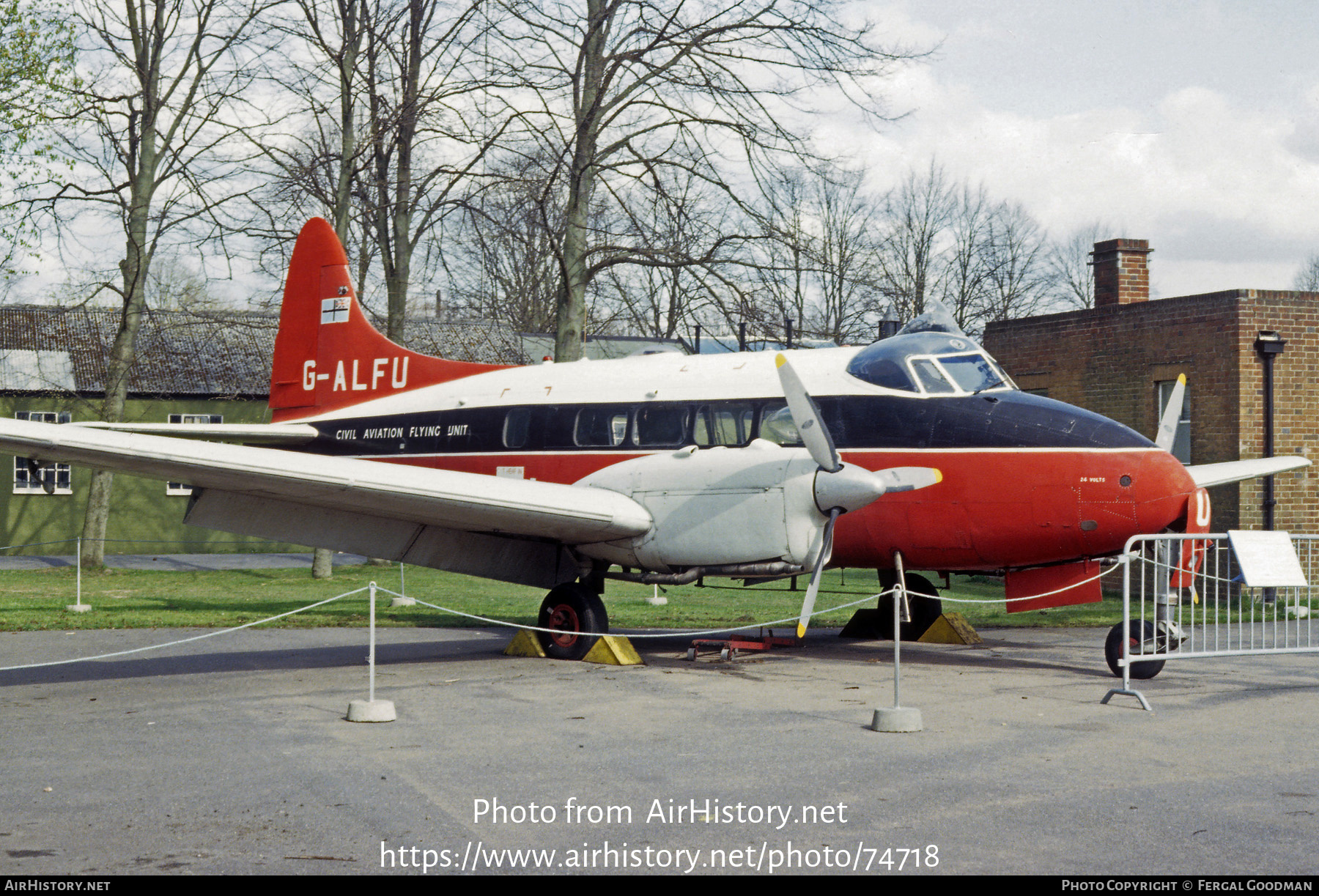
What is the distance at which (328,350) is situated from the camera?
54.7ft

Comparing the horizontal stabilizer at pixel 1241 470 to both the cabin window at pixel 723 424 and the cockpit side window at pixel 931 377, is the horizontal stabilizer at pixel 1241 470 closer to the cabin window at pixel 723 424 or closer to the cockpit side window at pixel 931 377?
the cockpit side window at pixel 931 377

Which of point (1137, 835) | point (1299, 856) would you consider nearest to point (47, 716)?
point (1137, 835)

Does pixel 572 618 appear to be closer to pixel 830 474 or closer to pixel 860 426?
pixel 830 474

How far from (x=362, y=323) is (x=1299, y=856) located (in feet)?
45.1

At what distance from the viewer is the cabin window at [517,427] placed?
1402cm

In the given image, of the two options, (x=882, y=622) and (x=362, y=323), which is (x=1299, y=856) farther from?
(x=362, y=323)

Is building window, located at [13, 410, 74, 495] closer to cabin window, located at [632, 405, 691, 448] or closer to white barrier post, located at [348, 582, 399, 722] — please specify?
cabin window, located at [632, 405, 691, 448]

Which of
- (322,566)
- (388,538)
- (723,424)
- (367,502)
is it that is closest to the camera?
(367,502)

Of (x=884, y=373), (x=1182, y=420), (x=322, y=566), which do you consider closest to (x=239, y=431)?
(x=884, y=373)

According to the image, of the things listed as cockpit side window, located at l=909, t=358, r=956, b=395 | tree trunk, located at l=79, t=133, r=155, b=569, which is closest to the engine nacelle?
cockpit side window, located at l=909, t=358, r=956, b=395

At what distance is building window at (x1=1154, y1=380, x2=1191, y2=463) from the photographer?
70.2 ft

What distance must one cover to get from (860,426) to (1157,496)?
294 centimetres

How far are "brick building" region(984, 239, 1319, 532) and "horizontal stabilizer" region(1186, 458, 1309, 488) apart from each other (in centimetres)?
425

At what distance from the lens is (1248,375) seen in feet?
66.8
